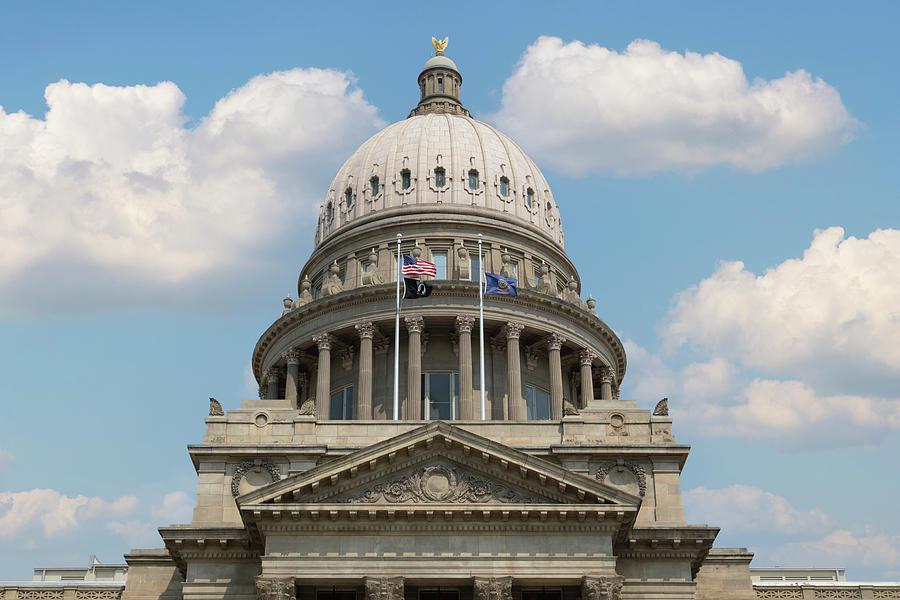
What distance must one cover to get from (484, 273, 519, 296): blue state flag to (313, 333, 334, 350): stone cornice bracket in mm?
9049

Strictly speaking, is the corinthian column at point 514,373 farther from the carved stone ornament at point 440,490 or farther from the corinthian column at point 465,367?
the carved stone ornament at point 440,490

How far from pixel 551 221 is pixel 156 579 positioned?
37066 millimetres

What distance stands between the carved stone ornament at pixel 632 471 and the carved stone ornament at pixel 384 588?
9.80m

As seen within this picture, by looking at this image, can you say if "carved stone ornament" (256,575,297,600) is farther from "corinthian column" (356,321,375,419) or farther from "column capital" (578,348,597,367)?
"column capital" (578,348,597,367)

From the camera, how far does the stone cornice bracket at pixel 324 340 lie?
7331cm

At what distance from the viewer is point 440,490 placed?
49625 mm

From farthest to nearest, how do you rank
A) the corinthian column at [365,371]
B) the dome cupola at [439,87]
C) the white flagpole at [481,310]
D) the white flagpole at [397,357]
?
1. the dome cupola at [439,87]
2. the corinthian column at [365,371]
3. the white flagpole at [397,357]
4. the white flagpole at [481,310]

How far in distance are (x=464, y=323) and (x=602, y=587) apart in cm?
2625

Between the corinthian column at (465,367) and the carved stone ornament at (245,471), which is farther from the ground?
the corinthian column at (465,367)

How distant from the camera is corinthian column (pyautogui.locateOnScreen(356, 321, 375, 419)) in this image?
69688 mm

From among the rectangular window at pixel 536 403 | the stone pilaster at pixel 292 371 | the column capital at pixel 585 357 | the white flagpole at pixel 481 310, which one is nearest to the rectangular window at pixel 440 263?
the white flagpole at pixel 481 310

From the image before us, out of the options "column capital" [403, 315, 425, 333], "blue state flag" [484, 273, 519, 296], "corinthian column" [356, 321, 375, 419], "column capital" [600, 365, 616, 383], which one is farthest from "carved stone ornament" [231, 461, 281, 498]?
"column capital" [600, 365, 616, 383]

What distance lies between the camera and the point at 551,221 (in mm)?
84062

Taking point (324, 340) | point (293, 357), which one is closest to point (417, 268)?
point (324, 340)
